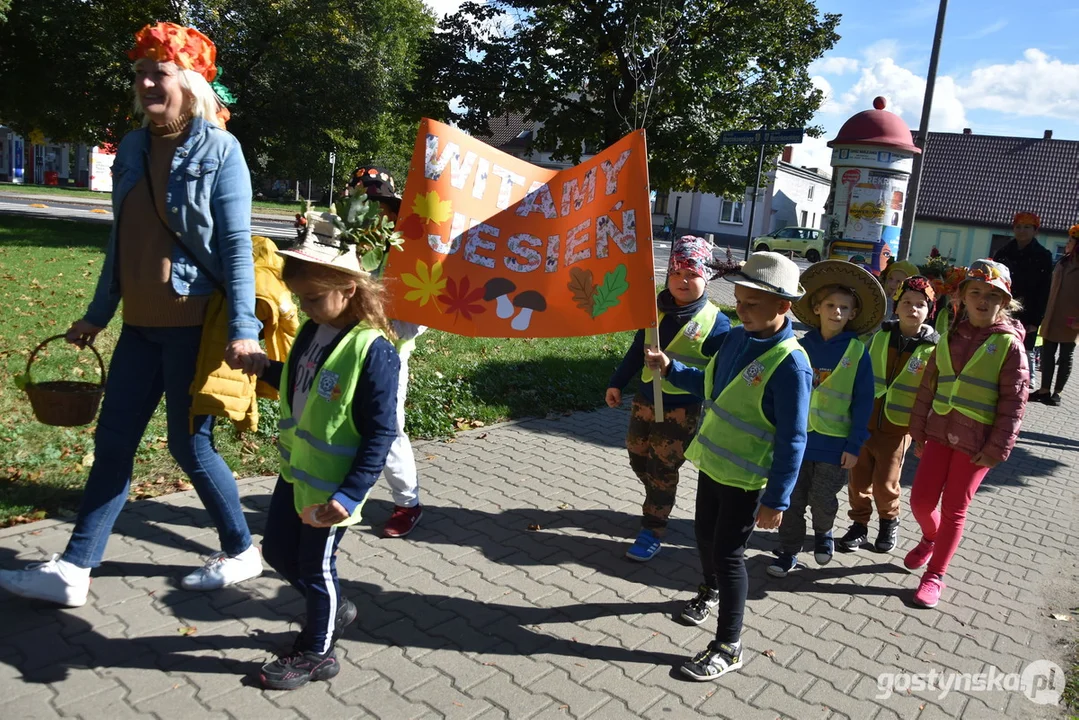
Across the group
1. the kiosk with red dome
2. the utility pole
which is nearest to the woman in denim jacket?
the kiosk with red dome

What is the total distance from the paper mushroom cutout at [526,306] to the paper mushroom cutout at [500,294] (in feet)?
0.14

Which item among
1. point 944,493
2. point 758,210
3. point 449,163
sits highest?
point 758,210

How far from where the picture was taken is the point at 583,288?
13.0 feet

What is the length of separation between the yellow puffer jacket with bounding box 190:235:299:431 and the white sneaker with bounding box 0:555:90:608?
0.85 m

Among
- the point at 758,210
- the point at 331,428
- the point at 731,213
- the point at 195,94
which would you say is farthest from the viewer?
the point at 731,213

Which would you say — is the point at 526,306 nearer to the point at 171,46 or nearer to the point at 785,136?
the point at 171,46

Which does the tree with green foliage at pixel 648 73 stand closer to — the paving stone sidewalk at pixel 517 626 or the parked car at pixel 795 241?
the paving stone sidewalk at pixel 517 626

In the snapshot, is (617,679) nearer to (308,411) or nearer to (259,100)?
(308,411)

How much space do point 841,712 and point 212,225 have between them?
10.6 feet

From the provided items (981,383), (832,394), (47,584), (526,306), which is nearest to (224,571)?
(47,584)

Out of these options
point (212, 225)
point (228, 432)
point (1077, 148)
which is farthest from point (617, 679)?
point (1077, 148)

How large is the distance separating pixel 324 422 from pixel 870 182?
33.7 feet

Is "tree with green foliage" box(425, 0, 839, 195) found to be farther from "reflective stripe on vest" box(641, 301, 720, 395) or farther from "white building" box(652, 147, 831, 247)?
"white building" box(652, 147, 831, 247)

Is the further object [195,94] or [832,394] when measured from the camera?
[832,394]
